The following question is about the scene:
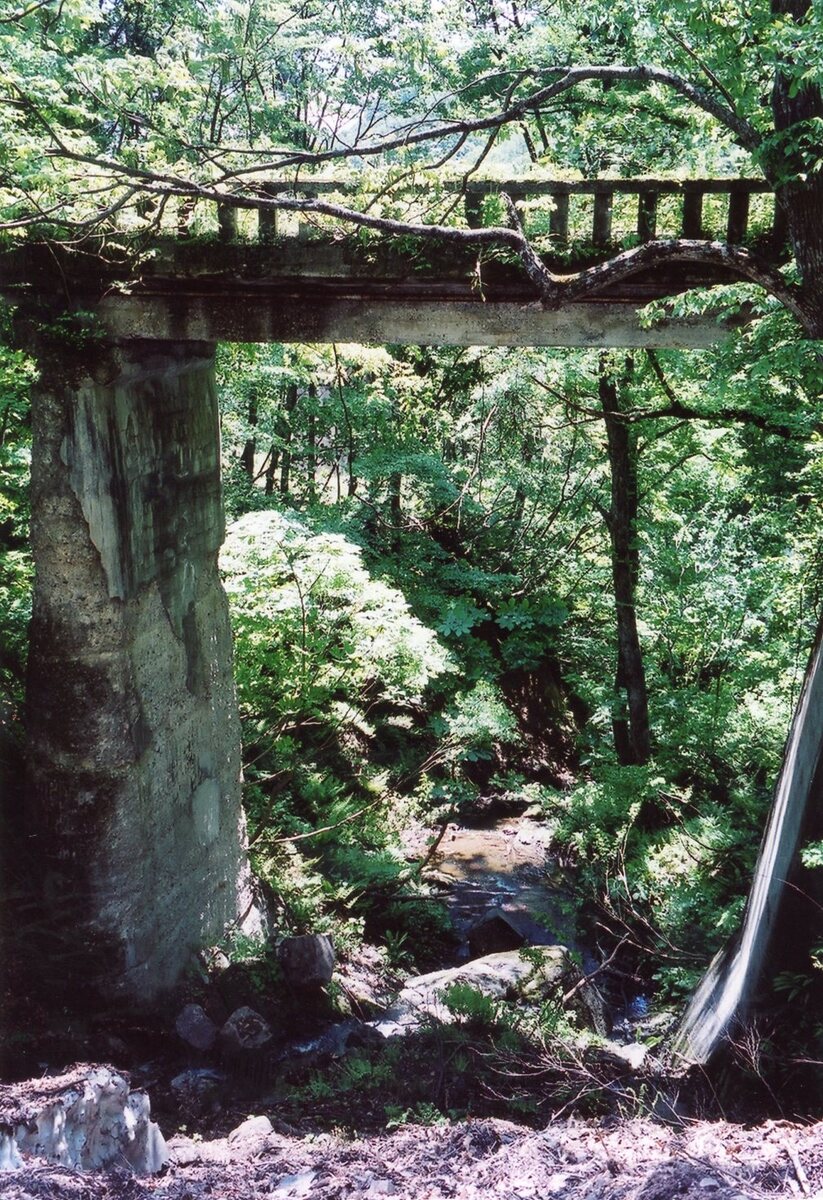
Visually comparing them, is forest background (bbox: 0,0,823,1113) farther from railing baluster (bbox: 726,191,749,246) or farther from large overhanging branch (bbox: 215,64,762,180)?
railing baluster (bbox: 726,191,749,246)

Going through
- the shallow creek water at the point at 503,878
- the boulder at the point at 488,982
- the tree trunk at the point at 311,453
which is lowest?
the shallow creek water at the point at 503,878

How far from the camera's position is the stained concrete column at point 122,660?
7117 millimetres

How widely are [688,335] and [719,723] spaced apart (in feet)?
23.6

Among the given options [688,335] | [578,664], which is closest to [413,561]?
[578,664]

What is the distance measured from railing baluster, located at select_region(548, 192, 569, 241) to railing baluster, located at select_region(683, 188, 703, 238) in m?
0.80

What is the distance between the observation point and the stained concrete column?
7117mm

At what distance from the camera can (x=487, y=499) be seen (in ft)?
58.2

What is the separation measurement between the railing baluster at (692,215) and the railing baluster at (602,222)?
1.65 ft

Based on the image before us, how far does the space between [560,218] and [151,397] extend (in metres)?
3.51

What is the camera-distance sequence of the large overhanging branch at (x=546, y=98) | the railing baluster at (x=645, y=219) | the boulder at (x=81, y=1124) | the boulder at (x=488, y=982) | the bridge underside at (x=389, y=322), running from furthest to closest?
the boulder at (x=488, y=982)
the bridge underside at (x=389, y=322)
the railing baluster at (x=645, y=219)
the large overhanging branch at (x=546, y=98)
the boulder at (x=81, y=1124)

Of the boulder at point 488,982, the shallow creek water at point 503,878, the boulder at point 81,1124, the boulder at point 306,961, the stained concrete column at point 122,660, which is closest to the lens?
the boulder at point 81,1124

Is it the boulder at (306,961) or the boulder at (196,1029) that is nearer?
the boulder at (196,1029)

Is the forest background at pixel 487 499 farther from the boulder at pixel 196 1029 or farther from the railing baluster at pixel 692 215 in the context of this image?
the boulder at pixel 196 1029

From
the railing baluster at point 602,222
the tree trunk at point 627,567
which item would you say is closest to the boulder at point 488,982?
the tree trunk at point 627,567
